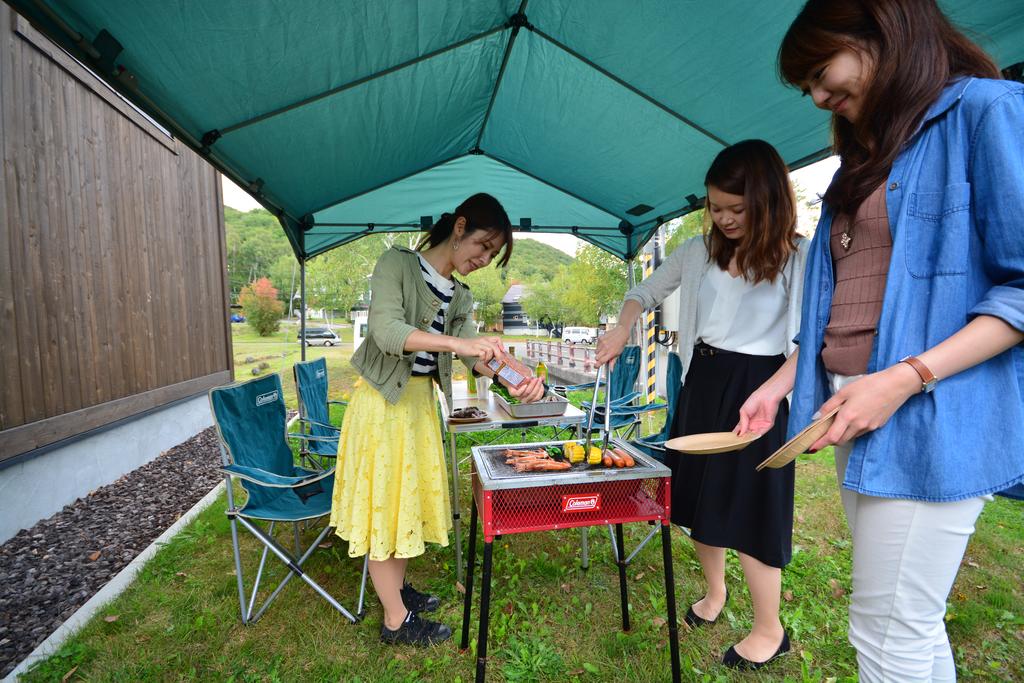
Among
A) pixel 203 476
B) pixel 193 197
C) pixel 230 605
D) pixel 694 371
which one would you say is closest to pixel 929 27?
pixel 694 371

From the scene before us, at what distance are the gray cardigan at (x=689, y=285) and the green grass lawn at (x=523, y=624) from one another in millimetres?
1367

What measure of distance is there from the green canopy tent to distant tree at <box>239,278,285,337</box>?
26.8 metres

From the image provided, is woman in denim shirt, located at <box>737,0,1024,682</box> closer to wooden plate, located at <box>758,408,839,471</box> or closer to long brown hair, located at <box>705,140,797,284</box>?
wooden plate, located at <box>758,408,839,471</box>

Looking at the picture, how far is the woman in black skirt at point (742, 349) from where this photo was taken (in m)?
1.83

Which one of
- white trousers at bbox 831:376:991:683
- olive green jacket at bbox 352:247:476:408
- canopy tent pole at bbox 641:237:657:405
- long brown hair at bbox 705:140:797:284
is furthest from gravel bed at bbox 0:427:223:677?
canopy tent pole at bbox 641:237:657:405

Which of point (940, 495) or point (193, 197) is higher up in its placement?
point (193, 197)

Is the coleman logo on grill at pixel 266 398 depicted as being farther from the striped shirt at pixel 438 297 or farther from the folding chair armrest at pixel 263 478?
the striped shirt at pixel 438 297

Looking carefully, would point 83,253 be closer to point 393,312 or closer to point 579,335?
point 393,312

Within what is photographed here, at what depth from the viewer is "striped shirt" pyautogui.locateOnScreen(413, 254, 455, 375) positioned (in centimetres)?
228

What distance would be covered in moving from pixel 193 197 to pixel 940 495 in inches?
322

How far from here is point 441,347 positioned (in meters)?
1.89

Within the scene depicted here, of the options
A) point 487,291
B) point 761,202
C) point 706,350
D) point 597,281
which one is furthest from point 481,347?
point 487,291

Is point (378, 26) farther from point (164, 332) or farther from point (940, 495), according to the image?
point (164, 332)

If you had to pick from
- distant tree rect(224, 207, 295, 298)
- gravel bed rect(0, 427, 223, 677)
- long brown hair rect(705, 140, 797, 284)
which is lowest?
gravel bed rect(0, 427, 223, 677)
